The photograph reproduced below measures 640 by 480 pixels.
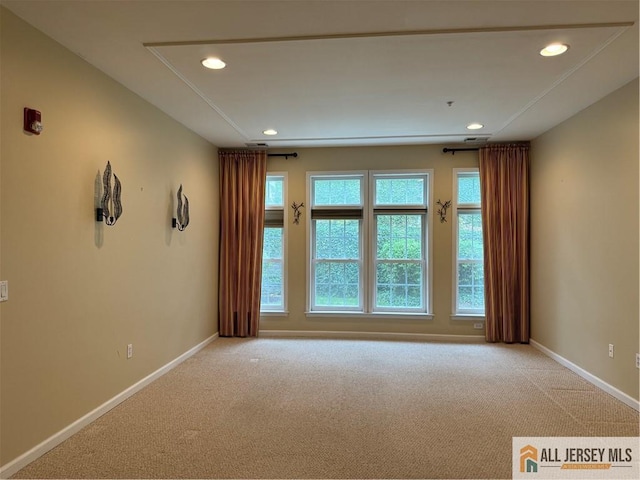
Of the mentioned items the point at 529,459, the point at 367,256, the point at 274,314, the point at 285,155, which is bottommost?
the point at 529,459

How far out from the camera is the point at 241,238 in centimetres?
512

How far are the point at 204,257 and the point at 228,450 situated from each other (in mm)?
2772

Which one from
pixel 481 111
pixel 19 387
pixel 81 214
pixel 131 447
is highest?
pixel 481 111

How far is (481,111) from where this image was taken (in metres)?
3.71

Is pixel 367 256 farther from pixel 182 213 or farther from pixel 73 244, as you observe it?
pixel 73 244

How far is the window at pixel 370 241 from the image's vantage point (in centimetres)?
515

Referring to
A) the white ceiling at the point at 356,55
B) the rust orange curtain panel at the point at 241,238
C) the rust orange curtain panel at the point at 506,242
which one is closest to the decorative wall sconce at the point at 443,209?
the rust orange curtain panel at the point at 506,242

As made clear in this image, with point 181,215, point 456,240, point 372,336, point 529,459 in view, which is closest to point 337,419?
point 529,459

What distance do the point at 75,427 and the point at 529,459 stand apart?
3032 mm

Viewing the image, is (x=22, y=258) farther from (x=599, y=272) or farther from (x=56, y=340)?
(x=599, y=272)

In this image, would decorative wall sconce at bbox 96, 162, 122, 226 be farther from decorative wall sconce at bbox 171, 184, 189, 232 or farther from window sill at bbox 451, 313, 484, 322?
window sill at bbox 451, 313, 484, 322

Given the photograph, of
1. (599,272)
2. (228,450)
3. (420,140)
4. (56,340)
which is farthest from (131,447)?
(420,140)

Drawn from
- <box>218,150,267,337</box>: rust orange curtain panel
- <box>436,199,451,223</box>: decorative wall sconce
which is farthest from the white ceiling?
<box>436,199,451,223</box>: decorative wall sconce

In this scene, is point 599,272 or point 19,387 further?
point 599,272
